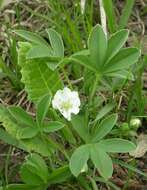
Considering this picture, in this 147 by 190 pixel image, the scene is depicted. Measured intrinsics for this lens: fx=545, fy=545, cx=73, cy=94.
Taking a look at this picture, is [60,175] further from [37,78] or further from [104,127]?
[37,78]


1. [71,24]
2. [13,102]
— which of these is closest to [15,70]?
[13,102]

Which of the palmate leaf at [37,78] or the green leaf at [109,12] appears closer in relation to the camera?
the palmate leaf at [37,78]

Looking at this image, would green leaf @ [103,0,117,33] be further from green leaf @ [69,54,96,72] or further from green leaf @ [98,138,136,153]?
green leaf @ [98,138,136,153]

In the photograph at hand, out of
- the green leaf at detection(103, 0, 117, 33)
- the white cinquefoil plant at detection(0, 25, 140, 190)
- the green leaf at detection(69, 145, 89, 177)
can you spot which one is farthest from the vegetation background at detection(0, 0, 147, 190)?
the green leaf at detection(69, 145, 89, 177)

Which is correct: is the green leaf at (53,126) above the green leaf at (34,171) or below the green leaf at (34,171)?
above

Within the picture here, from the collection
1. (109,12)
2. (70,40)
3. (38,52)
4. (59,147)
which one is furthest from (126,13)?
(59,147)

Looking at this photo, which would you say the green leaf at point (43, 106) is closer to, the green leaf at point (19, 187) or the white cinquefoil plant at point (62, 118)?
the white cinquefoil plant at point (62, 118)

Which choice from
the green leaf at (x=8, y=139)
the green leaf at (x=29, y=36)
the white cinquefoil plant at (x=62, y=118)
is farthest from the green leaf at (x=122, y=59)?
the green leaf at (x=8, y=139)
